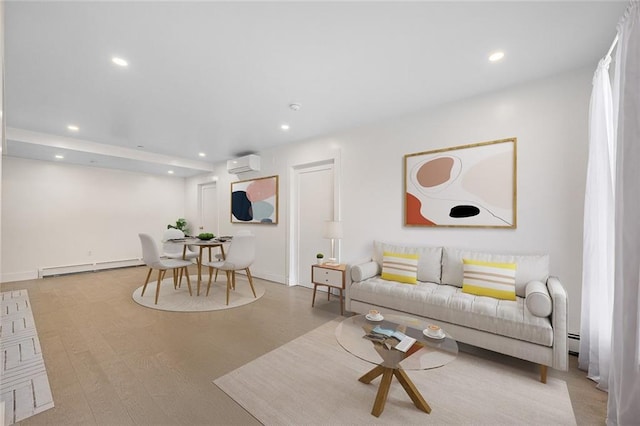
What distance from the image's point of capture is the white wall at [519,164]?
2500 mm

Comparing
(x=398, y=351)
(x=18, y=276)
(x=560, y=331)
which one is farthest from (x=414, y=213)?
(x=18, y=276)

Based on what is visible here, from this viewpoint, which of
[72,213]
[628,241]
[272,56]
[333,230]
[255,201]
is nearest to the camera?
[628,241]

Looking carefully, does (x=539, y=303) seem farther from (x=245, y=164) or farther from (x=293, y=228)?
(x=245, y=164)

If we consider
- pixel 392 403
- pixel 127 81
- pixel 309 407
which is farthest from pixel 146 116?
pixel 392 403

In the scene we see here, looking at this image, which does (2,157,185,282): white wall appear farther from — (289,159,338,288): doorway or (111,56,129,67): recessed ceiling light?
(111,56,129,67): recessed ceiling light

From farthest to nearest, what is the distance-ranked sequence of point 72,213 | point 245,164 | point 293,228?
point 72,213 < point 245,164 < point 293,228

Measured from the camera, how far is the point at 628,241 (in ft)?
Result: 4.51

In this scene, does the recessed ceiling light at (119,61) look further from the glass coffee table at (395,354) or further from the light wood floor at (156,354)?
the glass coffee table at (395,354)

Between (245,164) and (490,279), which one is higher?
(245,164)

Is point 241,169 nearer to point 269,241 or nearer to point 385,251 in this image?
point 269,241

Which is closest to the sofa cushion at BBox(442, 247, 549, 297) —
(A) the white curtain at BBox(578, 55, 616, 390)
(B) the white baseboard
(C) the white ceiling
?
(A) the white curtain at BBox(578, 55, 616, 390)

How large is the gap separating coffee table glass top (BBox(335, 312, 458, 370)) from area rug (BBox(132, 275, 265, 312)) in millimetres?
2187

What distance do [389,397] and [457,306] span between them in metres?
1.02

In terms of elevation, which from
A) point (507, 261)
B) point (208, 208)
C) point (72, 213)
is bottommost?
point (507, 261)
